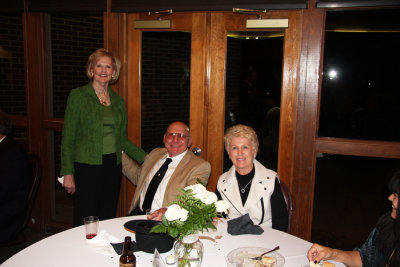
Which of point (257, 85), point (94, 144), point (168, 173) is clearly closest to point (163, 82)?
point (257, 85)

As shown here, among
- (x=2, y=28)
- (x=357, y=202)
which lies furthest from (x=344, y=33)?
(x=2, y=28)

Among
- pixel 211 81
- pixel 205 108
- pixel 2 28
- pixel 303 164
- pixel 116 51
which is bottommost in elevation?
pixel 303 164

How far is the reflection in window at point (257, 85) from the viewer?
3236 millimetres

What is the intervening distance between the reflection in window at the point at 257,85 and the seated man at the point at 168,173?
0.84m

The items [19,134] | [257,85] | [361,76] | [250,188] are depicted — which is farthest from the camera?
[19,134]

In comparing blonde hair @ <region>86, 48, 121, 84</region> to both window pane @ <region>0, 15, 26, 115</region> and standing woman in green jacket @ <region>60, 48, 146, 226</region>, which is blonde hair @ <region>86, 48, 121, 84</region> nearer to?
standing woman in green jacket @ <region>60, 48, 146, 226</region>

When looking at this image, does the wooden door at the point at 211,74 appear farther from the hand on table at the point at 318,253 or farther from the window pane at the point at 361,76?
the hand on table at the point at 318,253

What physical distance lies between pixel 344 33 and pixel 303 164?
1.15 metres

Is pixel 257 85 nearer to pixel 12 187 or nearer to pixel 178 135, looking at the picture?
pixel 178 135

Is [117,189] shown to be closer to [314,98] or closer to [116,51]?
[116,51]

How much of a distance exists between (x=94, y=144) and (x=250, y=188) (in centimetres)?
132

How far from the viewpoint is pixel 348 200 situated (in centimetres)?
510

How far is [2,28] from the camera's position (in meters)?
4.50

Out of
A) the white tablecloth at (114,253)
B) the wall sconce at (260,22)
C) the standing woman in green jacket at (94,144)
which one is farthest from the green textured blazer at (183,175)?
the wall sconce at (260,22)
